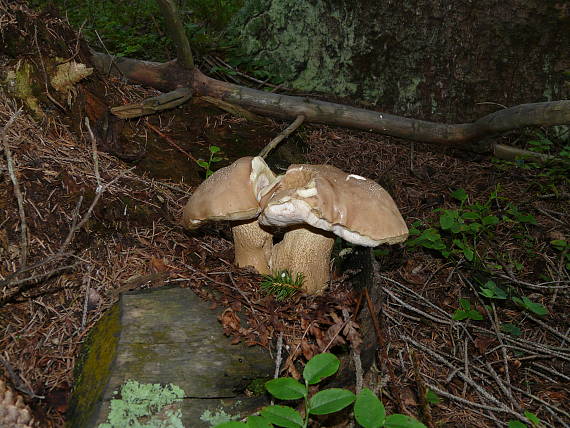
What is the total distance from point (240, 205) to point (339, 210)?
479 millimetres

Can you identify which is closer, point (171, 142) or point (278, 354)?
point (278, 354)

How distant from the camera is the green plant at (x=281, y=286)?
7.00 ft

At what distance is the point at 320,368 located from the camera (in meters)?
1.58

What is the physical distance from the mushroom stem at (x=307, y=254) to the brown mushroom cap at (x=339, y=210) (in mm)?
209

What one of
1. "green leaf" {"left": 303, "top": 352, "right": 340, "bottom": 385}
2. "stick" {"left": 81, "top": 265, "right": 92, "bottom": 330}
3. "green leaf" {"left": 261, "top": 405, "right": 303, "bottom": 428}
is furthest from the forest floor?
"green leaf" {"left": 261, "top": 405, "right": 303, "bottom": 428}

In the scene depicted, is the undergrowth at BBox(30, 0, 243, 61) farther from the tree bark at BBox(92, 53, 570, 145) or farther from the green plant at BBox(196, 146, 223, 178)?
the green plant at BBox(196, 146, 223, 178)

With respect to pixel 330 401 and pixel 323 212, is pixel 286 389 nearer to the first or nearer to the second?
pixel 330 401

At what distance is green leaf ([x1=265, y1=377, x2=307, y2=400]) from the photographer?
1.50 meters

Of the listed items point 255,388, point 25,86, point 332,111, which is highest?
point 25,86

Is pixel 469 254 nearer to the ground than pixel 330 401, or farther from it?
nearer to the ground

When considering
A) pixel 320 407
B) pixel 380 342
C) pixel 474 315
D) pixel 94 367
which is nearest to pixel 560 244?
pixel 474 315

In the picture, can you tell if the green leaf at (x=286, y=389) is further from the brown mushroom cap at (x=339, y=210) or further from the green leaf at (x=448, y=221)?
the green leaf at (x=448, y=221)

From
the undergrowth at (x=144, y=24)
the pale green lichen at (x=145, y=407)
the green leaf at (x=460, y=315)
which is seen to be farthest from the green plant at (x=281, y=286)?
the undergrowth at (x=144, y=24)

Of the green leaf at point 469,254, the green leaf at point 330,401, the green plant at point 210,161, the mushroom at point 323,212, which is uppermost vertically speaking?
the mushroom at point 323,212
